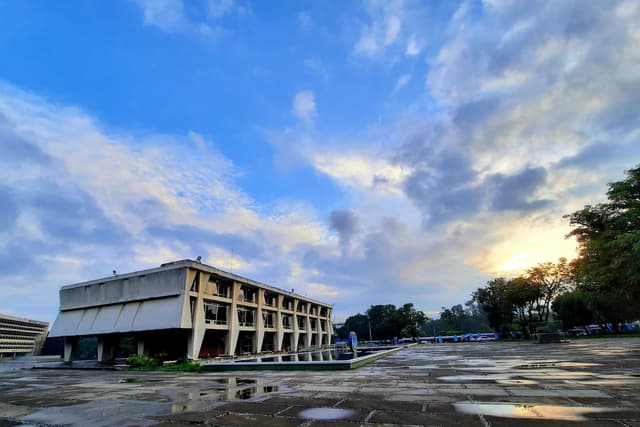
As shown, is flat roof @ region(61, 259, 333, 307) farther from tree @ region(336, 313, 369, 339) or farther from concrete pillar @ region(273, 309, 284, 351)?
tree @ region(336, 313, 369, 339)

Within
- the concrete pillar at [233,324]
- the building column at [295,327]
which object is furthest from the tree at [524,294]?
the concrete pillar at [233,324]

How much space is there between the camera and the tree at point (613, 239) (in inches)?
723

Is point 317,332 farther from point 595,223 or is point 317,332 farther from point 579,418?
point 579,418

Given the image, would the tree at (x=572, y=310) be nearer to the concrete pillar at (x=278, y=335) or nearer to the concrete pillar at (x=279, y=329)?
the concrete pillar at (x=279, y=329)

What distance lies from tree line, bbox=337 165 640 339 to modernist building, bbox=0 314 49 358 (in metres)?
79.7

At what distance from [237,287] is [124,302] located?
12094 millimetres

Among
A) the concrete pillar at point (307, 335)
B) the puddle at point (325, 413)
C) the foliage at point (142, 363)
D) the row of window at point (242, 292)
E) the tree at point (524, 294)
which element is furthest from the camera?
the concrete pillar at point (307, 335)

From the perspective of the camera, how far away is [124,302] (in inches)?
1403

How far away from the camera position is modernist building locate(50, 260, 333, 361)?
3225cm

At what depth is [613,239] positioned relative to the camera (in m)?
20.5

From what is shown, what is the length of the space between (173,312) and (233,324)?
8.97 m

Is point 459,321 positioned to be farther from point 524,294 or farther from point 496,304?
point 524,294

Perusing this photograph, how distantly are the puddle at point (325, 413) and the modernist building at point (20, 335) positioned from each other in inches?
3767

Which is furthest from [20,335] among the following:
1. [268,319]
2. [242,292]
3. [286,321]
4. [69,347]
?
[242,292]
